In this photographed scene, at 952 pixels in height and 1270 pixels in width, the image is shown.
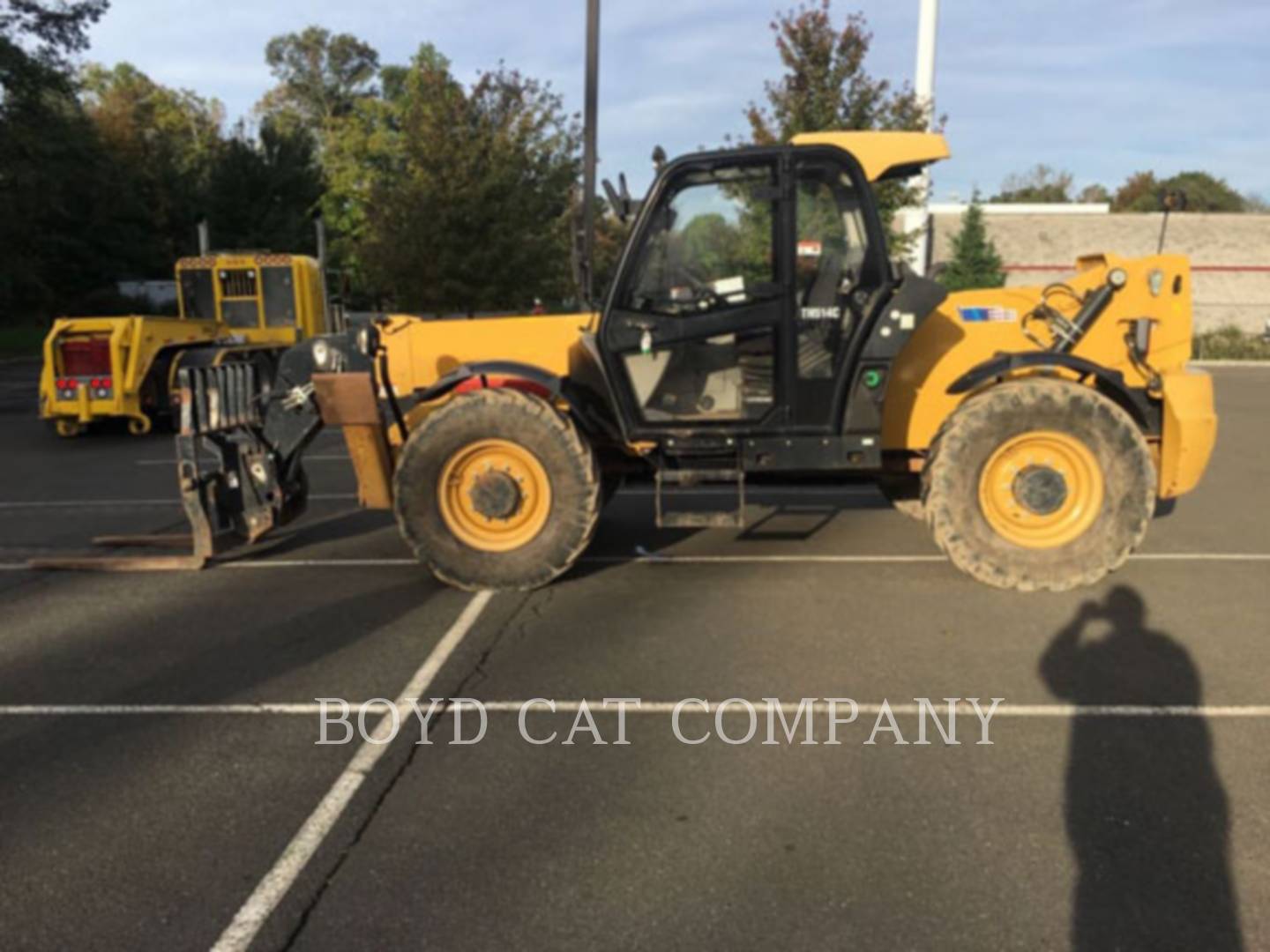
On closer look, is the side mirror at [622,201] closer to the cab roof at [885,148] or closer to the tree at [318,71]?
the cab roof at [885,148]

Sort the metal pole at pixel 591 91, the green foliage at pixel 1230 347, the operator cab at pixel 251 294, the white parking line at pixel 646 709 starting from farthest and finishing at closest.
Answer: the green foliage at pixel 1230 347, the operator cab at pixel 251 294, the metal pole at pixel 591 91, the white parking line at pixel 646 709

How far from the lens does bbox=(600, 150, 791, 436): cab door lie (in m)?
5.95

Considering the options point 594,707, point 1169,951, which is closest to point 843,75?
point 594,707

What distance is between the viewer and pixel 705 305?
6.11 metres

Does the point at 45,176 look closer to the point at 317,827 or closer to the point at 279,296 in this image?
the point at 279,296

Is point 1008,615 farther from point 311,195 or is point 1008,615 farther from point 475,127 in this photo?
point 311,195

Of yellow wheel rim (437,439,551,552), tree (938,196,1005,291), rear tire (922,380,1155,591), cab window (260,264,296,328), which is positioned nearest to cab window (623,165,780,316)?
yellow wheel rim (437,439,551,552)

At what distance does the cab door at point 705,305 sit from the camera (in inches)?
234

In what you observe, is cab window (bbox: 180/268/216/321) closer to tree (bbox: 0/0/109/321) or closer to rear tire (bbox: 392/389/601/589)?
rear tire (bbox: 392/389/601/589)

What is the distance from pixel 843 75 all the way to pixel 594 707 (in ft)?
53.5

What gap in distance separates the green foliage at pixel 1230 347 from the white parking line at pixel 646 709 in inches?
959

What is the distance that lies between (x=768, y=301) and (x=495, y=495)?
6.62ft

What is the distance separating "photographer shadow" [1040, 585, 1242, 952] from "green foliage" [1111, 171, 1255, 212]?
271ft

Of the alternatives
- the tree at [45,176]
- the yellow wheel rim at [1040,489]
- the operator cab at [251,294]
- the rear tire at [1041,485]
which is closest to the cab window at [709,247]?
the rear tire at [1041,485]
